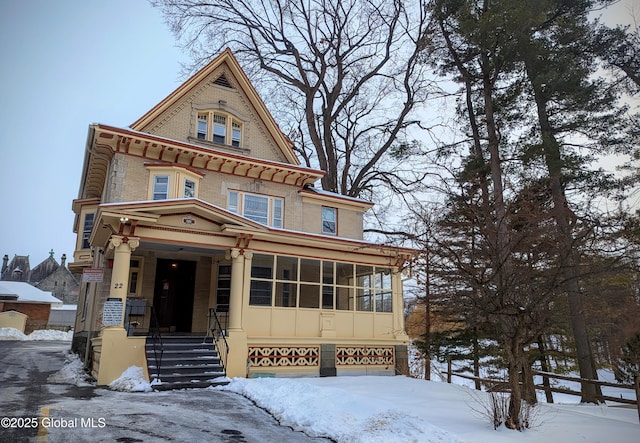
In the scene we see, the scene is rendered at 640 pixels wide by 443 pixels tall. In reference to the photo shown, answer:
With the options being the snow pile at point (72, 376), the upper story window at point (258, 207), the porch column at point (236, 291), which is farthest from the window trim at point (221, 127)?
the snow pile at point (72, 376)

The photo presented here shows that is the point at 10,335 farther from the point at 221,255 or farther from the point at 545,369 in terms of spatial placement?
the point at 545,369

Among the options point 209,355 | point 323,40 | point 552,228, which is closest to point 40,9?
point 323,40

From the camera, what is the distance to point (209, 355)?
12.1 metres

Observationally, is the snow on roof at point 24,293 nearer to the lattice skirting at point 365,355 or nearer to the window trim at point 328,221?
the window trim at point 328,221

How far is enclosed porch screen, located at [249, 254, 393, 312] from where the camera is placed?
48.9 feet

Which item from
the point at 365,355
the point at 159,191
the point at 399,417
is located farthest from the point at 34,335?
the point at 399,417

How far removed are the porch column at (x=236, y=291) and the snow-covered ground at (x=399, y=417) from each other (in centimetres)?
193

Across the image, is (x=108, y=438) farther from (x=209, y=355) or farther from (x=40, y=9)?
(x=40, y=9)

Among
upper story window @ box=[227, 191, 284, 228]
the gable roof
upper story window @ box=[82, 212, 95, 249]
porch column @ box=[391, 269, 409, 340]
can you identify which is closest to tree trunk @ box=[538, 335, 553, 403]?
porch column @ box=[391, 269, 409, 340]

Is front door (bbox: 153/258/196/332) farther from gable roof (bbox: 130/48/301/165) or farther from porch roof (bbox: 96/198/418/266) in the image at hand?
gable roof (bbox: 130/48/301/165)

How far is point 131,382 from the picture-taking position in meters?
10.0

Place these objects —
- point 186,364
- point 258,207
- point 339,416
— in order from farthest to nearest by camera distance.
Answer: point 258,207 → point 186,364 → point 339,416

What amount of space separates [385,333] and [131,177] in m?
10.1

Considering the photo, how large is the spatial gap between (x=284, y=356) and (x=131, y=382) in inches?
178
